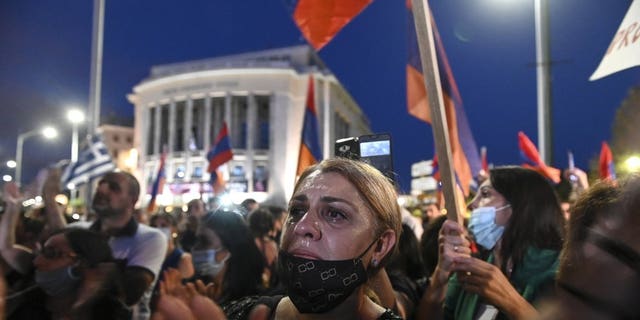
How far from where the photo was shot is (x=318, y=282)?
1.86 meters

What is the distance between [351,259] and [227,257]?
1912 millimetres

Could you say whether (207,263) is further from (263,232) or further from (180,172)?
(180,172)

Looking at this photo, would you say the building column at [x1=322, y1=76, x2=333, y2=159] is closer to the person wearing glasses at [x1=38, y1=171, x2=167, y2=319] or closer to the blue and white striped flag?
the person wearing glasses at [x1=38, y1=171, x2=167, y2=319]

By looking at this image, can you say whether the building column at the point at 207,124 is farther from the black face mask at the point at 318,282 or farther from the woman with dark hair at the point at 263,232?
the black face mask at the point at 318,282

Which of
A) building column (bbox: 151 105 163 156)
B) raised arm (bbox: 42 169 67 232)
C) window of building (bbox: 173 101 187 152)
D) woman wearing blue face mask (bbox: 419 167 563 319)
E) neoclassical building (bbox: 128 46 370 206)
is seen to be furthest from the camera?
building column (bbox: 151 105 163 156)

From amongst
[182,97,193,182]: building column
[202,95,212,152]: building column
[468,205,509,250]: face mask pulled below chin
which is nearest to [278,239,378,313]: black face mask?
[468,205,509,250]: face mask pulled below chin

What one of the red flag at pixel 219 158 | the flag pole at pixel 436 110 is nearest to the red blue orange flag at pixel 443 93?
the flag pole at pixel 436 110

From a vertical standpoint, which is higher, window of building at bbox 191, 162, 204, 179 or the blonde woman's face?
window of building at bbox 191, 162, 204, 179

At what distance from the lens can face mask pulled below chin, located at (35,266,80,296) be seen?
9.64 feet

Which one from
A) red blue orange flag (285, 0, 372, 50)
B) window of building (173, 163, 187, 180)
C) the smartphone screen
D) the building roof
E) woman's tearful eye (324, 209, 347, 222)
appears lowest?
woman's tearful eye (324, 209, 347, 222)

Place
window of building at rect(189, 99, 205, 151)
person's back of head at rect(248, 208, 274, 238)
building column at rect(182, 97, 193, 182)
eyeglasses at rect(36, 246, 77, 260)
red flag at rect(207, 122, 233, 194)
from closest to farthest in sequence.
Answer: eyeglasses at rect(36, 246, 77, 260) < person's back of head at rect(248, 208, 274, 238) < red flag at rect(207, 122, 233, 194) < building column at rect(182, 97, 193, 182) < window of building at rect(189, 99, 205, 151)

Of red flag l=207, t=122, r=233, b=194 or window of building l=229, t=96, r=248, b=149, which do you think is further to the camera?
window of building l=229, t=96, r=248, b=149

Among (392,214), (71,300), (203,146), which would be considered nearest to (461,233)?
(392,214)

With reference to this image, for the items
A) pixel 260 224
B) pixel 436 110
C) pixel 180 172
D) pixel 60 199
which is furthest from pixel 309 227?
pixel 180 172
